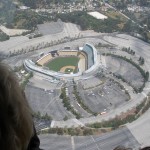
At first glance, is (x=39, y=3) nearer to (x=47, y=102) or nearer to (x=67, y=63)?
(x=67, y=63)

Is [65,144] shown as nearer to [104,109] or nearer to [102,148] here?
[102,148]

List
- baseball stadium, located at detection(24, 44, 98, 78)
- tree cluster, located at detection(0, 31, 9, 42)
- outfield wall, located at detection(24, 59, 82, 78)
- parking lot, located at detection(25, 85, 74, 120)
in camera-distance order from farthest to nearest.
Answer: tree cluster, located at detection(0, 31, 9, 42)
baseball stadium, located at detection(24, 44, 98, 78)
outfield wall, located at detection(24, 59, 82, 78)
parking lot, located at detection(25, 85, 74, 120)

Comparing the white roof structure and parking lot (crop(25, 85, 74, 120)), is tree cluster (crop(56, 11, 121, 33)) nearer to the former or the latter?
the white roof structure

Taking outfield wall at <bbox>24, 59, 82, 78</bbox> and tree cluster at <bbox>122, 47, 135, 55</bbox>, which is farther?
tree cluster at <bbox>122, 47, 135, 55</bbox>

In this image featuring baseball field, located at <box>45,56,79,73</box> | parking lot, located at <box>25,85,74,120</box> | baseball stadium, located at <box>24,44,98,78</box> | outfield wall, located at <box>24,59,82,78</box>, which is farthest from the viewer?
baseball field, located at <box>45,56,79,73</box>

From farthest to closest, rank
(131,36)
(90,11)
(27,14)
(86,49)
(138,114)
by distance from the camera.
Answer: (90,11) → (27,14) → (131,36) → (86,49) → (138,114)

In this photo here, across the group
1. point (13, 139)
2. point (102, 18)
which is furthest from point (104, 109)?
point (13, 139)

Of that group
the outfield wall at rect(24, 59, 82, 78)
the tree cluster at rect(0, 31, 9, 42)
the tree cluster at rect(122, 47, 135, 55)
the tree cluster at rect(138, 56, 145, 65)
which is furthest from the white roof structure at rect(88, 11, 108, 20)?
the outfield wall at rect(24, 59, 82, 78)

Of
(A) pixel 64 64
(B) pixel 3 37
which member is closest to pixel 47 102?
(A) pixel 64 64

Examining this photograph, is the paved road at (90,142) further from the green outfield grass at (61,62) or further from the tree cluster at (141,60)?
the tree cluster at (141,60)
